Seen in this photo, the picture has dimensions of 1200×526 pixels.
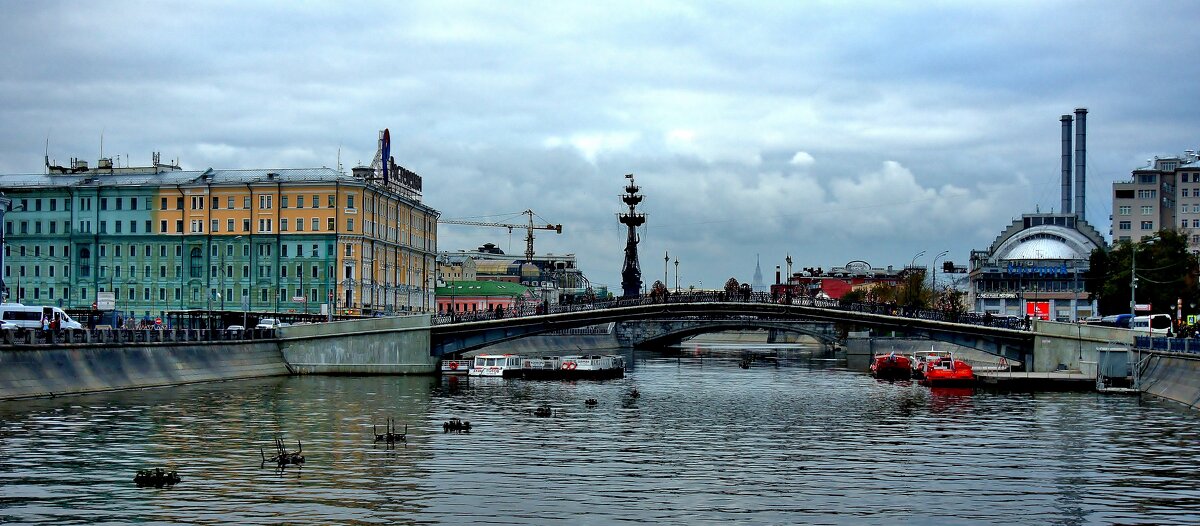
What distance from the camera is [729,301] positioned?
361 feet

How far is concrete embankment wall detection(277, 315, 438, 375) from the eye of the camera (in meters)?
104

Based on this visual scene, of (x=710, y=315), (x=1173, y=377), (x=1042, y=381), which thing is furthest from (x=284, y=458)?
(x=710, y=315)

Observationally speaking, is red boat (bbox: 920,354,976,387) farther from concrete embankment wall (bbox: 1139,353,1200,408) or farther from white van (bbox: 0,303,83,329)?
white van (bbox: 0,303,83,329)

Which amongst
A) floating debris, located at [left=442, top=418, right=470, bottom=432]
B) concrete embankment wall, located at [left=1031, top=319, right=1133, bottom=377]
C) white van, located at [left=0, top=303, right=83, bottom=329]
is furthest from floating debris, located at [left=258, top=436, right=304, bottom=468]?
concrete embankment wall, located at [left=1031, top=319, right=1133, bottom=377]

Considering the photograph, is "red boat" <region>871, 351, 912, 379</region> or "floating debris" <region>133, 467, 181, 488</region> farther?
"red boat" <region>871, 351, 912, 379</region>

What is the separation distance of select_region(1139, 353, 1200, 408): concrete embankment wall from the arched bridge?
695 inches

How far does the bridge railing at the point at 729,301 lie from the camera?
10581 cm

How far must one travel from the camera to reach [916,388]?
100 meters

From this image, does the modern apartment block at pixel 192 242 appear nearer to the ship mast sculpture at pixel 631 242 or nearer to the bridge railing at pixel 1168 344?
the ship mast sculpture at pixel 631 242

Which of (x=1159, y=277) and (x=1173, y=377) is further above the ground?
(x=1159, y=277)

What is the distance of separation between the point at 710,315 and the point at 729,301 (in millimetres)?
2885

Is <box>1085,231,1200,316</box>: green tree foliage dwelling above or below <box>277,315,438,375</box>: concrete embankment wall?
above

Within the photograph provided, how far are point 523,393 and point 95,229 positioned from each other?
8207cm

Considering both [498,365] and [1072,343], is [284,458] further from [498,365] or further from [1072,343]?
[1072,343]
